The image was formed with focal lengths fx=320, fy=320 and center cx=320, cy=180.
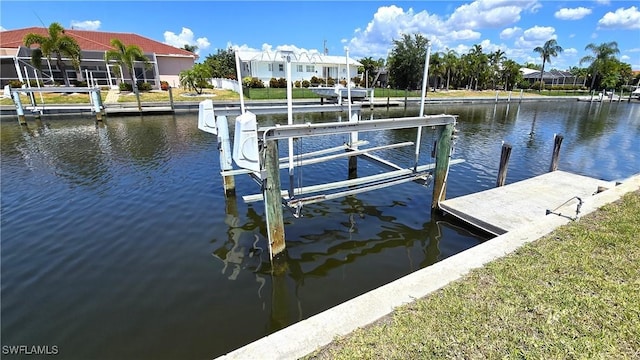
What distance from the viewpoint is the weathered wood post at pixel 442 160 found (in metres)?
8.20

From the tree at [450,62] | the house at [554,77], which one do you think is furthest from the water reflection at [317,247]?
the house at [554,77]

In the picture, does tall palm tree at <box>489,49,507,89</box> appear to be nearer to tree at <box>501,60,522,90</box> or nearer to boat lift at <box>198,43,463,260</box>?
tree at <box>501,60,522,90</box>

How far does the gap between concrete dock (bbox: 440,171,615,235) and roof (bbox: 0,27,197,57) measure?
45957 millimetres

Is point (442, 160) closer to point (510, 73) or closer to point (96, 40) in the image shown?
point (96, 40)

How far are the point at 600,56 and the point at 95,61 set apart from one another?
89984 millimetres

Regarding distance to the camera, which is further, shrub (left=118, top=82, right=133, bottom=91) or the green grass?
shrub (left=118, top=82, right=133, bottom=91)

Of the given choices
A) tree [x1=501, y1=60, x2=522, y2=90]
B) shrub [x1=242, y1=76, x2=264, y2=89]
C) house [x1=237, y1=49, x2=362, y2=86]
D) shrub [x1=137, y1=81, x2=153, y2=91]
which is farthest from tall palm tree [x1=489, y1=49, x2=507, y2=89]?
shrub [x1=137, y1=81, x2=153, y2=91]

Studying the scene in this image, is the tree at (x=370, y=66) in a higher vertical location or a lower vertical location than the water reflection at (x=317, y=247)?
higher

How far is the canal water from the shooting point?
5082 mm

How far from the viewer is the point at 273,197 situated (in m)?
5.99

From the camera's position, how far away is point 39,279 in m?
6.19

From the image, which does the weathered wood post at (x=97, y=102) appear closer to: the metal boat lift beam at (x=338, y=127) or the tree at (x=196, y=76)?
the tree at (x=196, y=76)

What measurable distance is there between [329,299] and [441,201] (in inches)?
185

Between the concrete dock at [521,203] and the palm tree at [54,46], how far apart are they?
138ft
